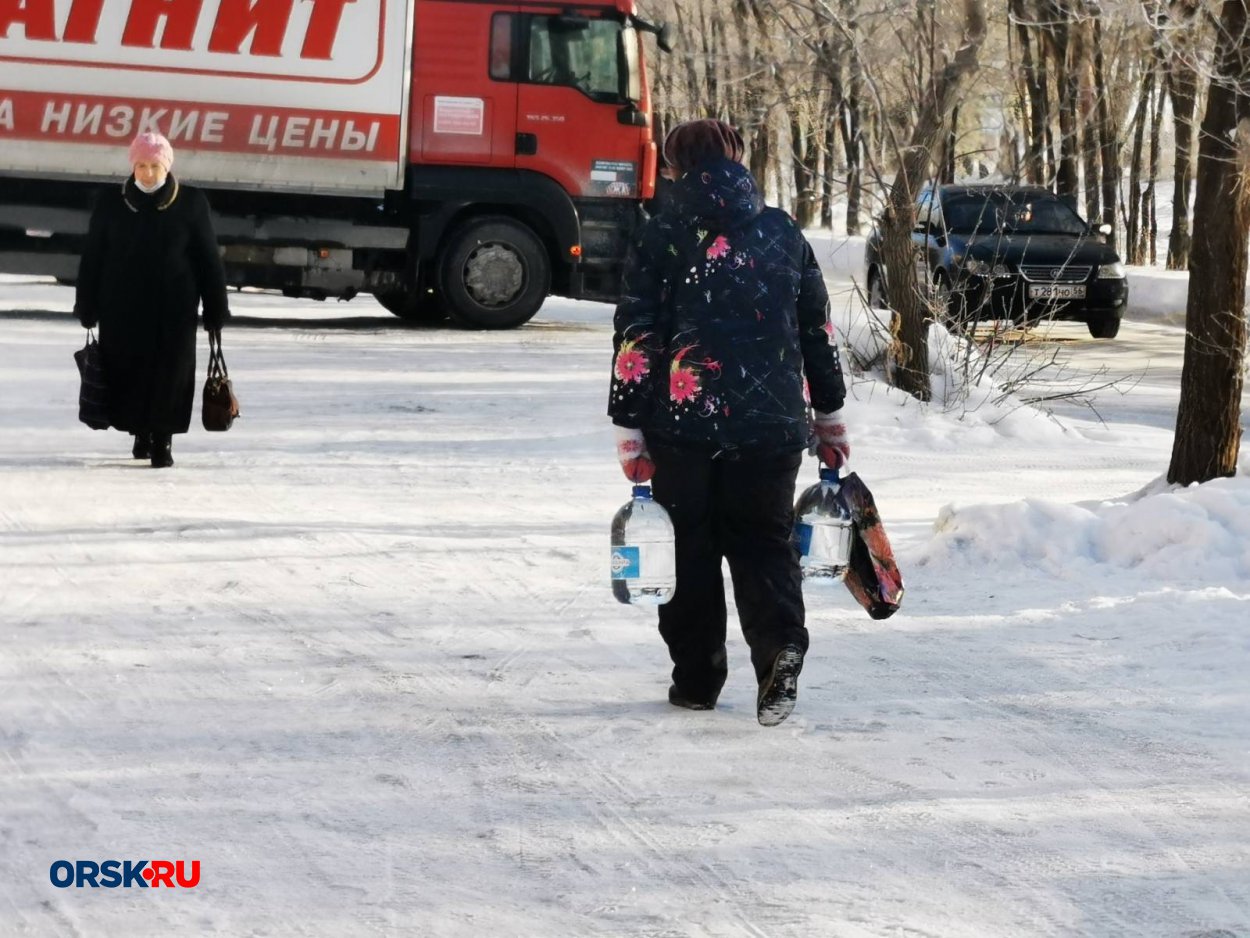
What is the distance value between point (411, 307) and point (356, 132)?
2.27 m

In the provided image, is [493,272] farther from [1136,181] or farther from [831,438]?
[1136,181]

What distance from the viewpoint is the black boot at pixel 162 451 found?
31.0 ft

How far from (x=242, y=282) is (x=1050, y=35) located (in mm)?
20452

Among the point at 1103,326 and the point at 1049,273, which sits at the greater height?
the point at 1049,273

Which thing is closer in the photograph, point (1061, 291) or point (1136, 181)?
point (1061, 291)

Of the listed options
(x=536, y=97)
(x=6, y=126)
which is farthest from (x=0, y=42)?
(x=536, y=97)

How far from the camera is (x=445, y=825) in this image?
14.1 feet

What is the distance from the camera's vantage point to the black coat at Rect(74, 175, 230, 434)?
906 cm

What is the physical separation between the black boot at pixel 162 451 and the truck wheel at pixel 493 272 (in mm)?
7493

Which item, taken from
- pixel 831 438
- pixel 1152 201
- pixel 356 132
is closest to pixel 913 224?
pixel 356 132

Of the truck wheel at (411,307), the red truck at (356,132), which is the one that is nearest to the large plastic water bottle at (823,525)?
the red truck at (356,132)

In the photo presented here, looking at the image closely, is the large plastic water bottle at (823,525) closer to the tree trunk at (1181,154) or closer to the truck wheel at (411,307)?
the tree trunk at (1181,154)

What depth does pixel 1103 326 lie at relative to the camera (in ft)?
69.2

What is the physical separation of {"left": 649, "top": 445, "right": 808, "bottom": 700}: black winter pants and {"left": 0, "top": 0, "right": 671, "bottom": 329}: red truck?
37.6ft
